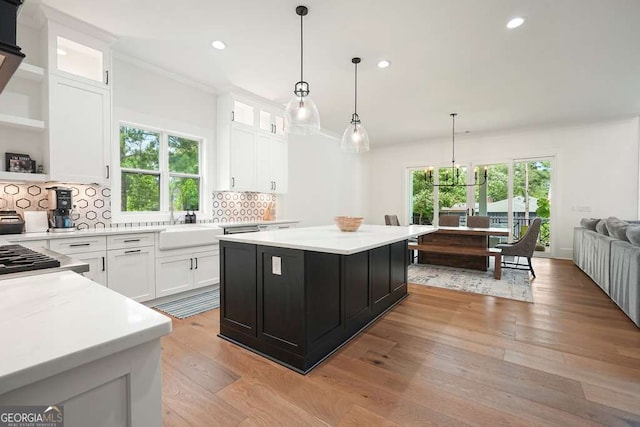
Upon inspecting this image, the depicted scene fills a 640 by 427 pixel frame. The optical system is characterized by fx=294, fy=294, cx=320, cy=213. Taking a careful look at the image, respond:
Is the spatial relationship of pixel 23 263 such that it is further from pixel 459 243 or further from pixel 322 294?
pixel 459 243

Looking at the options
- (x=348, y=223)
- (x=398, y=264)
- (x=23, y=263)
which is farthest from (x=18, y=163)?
(x=398, y=264)

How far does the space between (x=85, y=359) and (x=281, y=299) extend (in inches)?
67.8

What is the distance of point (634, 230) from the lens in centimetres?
300

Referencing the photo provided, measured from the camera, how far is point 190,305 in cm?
346

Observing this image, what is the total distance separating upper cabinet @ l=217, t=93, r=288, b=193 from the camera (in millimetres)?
4578

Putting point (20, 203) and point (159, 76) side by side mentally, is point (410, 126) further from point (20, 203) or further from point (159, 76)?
point (20, 203)

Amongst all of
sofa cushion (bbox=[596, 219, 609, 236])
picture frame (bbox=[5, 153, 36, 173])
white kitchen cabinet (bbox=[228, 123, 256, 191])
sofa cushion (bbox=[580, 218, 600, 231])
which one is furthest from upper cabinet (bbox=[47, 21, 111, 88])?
sofa cushion (bbox=[580, 218, 600, 231])

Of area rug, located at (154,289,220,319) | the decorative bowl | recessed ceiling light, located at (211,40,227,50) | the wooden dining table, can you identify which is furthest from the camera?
the wooden dining table

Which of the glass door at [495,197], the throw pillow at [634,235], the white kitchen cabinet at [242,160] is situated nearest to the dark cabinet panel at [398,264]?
the throw pillow at [634,235]

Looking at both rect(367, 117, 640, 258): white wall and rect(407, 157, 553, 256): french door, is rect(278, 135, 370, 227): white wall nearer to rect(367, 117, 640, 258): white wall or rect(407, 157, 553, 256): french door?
rect(407, 157, 553, 256): french door

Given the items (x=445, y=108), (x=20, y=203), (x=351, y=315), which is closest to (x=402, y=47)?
(x=445, y=108)

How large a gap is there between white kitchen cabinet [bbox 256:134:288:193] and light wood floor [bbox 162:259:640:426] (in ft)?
8.69

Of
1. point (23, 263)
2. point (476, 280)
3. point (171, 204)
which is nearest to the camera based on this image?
point (23, 263)

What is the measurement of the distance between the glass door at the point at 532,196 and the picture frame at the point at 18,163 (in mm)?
8450
